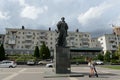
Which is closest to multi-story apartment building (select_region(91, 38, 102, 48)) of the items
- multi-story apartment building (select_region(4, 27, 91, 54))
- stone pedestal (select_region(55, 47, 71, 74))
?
multi-story apartment building (select_region(4, 27, 91, 54))

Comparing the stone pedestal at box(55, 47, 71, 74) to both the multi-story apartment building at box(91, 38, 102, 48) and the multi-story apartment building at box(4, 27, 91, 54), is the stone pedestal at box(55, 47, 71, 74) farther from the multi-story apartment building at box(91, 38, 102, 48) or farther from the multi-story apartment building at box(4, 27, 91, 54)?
the multi-story apartment building at box(91, 38, 102, 48)

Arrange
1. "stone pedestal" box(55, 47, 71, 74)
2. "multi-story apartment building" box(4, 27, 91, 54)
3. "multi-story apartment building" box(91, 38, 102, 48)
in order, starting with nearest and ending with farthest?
1. "stone pedestal" box(55, 47, 71, 74)
2. "multi-story apartment building" box(4, 27, 91, 54)
3. "multi-story apartment building" box(91, 38, 102, 48)

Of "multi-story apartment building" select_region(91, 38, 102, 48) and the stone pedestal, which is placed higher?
"multi-story apartment building" select_region(91, 38, 102, 48)

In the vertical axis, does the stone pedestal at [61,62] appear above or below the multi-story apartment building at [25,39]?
below

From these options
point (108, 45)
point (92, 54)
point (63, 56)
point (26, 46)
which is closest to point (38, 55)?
point (26, 46)

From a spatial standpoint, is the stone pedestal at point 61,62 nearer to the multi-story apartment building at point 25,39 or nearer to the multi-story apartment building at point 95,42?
the multi-story apartment building at point 25,39

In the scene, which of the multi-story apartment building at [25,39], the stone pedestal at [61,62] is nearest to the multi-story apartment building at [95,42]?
the multi-story apartment building at [25,39]

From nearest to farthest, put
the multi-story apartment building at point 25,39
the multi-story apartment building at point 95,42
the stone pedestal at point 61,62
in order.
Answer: the stone pedestal at point 61,62, the multi-story apartment building at point 25,39, the multi-story apartment building at point 95,42

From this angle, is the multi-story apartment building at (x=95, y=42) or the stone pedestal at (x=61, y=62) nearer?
the stone pedestal at (x=61, y=62)

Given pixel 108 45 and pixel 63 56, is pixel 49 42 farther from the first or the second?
pixel 63 56

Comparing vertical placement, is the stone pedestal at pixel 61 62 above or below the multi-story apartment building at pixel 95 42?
below

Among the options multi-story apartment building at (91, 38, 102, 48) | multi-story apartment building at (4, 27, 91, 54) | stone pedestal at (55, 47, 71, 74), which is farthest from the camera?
multi-story apartment building at (91, 38, 102, 48)

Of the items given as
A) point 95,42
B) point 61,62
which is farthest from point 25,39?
point 61,62

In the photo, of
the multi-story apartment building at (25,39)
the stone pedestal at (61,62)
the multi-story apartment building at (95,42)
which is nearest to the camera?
the stone pedestal at (61,62)
